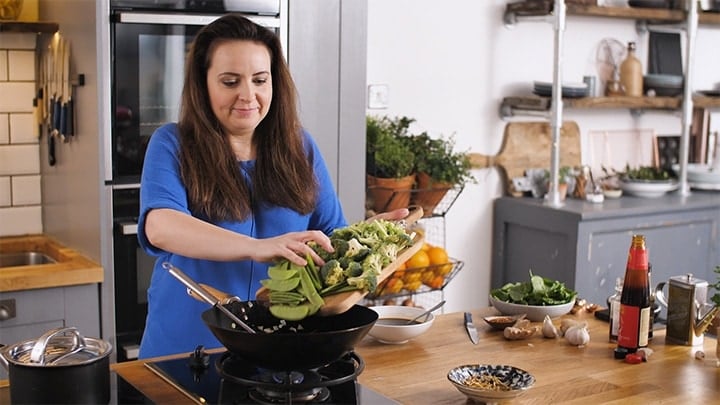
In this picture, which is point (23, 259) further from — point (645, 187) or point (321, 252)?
point (645, 187)

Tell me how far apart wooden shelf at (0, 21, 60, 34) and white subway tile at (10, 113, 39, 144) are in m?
0.35

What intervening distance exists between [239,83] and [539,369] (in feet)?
3.19

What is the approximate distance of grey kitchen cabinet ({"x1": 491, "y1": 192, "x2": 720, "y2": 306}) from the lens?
428 cm

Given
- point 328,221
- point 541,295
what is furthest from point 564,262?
point 328,221

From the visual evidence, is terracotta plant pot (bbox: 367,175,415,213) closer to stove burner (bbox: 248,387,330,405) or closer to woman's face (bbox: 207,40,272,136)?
woman's face (bbox: 207,40,272,136)

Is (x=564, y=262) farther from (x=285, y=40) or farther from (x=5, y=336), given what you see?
(x=5, y=336)

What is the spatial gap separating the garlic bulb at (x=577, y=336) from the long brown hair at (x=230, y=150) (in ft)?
2.37

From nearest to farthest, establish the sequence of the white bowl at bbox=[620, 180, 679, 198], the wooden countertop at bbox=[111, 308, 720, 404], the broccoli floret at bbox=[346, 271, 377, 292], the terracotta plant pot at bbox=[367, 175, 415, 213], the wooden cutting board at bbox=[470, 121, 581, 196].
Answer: the broccoli floret at bbox=[346, 271, 377, 292] < the wooden countertop at bbox=[111, 308, 720, 404] < the terracotta plant pot at bbox=[367, 175, 415, 213] < the wooden cutting board at bbox=[470, 121, 581, 196] < the white bowl at bbox=[620, 180, 679, 198]

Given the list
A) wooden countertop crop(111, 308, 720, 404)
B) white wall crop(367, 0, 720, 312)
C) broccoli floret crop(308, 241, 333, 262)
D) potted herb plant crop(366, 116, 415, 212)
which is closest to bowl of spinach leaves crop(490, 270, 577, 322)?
wooden countertop crop(111, 308, 720, 404)

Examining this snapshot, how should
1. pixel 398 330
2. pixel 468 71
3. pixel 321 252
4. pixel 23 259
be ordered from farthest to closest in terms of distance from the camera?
1. pixel 468 71
2. pixel 23 259
3. pixel 398 330
4. pixel 321 252

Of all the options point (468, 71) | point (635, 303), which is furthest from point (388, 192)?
point (635, 303)

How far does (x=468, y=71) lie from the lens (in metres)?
4.51

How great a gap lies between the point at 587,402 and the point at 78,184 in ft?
6.77

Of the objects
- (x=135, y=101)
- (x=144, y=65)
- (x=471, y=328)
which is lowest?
(x=471, y=328)
